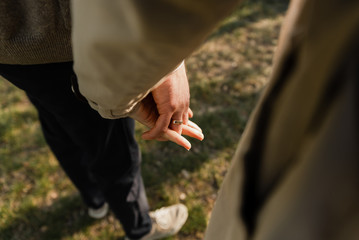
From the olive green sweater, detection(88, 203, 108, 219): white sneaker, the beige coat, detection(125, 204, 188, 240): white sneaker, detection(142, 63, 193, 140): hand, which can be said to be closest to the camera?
the beige coat

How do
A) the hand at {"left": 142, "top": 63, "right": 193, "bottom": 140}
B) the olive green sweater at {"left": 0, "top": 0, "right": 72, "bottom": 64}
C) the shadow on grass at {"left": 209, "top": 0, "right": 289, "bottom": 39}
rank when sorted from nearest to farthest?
the olive green sweater at {"left": 0, "top": 0, "right": 72, "bottom": 64} → the hand at {"left": 142, "top": 63, "right": 193, "bottom": 140} → the shadow on grass at {"left": 209, "top": 0, "right": 289, "bottom": 39}

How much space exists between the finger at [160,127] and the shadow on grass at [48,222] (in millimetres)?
1386

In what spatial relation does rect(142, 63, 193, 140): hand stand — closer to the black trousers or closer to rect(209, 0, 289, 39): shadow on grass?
the black trousers

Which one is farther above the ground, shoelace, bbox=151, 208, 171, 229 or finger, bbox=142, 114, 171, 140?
finger, bbox=142, 114, 171, 140

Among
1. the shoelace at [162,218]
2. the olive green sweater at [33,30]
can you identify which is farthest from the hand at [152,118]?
the shoelace at [162,218]

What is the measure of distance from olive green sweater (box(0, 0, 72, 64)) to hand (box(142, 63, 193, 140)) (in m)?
0.37

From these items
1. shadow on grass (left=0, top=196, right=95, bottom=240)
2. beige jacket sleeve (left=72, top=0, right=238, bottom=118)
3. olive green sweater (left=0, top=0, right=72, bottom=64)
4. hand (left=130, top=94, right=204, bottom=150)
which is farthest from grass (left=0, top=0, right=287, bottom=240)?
beige jacket sleeve (left=72, top=0, right=238, bottom=118)

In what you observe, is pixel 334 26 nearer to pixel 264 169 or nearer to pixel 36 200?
pixel 264 169

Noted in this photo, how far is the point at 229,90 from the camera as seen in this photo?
3109 mm

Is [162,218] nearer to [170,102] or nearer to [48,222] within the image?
[48,222]

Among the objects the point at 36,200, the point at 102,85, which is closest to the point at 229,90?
the point at 36,200

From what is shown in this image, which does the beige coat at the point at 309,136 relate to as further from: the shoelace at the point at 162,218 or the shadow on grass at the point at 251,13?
the shadow on grass at the point at 251,13

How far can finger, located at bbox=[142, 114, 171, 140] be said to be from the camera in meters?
1.02

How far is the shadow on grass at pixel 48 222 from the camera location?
2010 millimetres
